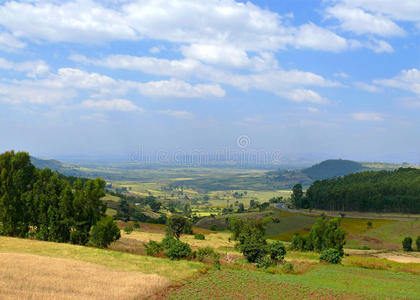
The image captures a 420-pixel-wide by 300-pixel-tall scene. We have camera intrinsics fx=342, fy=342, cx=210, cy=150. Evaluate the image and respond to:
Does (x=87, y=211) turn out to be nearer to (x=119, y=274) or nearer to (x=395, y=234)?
(x=119, y=274)

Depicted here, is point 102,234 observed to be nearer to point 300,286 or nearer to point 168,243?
point 168,243

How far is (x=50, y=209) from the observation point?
5478cm

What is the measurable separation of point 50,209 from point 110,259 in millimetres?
19706

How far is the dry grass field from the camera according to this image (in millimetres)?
26609

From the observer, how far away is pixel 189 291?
31.4 meters

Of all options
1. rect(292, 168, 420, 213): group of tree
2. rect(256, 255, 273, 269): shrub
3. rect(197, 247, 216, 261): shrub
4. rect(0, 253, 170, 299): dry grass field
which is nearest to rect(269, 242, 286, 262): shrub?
rect(256, 255, 273, 269): shrub

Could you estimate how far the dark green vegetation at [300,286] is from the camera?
30875 mm

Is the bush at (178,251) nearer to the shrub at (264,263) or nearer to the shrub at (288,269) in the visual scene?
the shrub at (264,263)

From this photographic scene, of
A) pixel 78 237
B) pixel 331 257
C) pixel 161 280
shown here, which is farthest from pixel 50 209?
pixel 331 257

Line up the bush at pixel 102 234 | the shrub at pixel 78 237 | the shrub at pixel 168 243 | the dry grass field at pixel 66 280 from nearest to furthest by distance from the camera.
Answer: the dry grass field at pixel 66 280 < the shrub at pixel 168 243 < the bush at pixel 102 234 < the shrub at pixel 78 237

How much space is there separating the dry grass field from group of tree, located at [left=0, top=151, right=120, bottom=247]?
17381 millimetres

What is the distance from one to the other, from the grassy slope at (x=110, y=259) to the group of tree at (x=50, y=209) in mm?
6889

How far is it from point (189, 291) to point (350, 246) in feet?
236

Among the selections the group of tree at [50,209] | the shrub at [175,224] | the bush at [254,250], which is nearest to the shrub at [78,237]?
the group of tree at [50,209]
